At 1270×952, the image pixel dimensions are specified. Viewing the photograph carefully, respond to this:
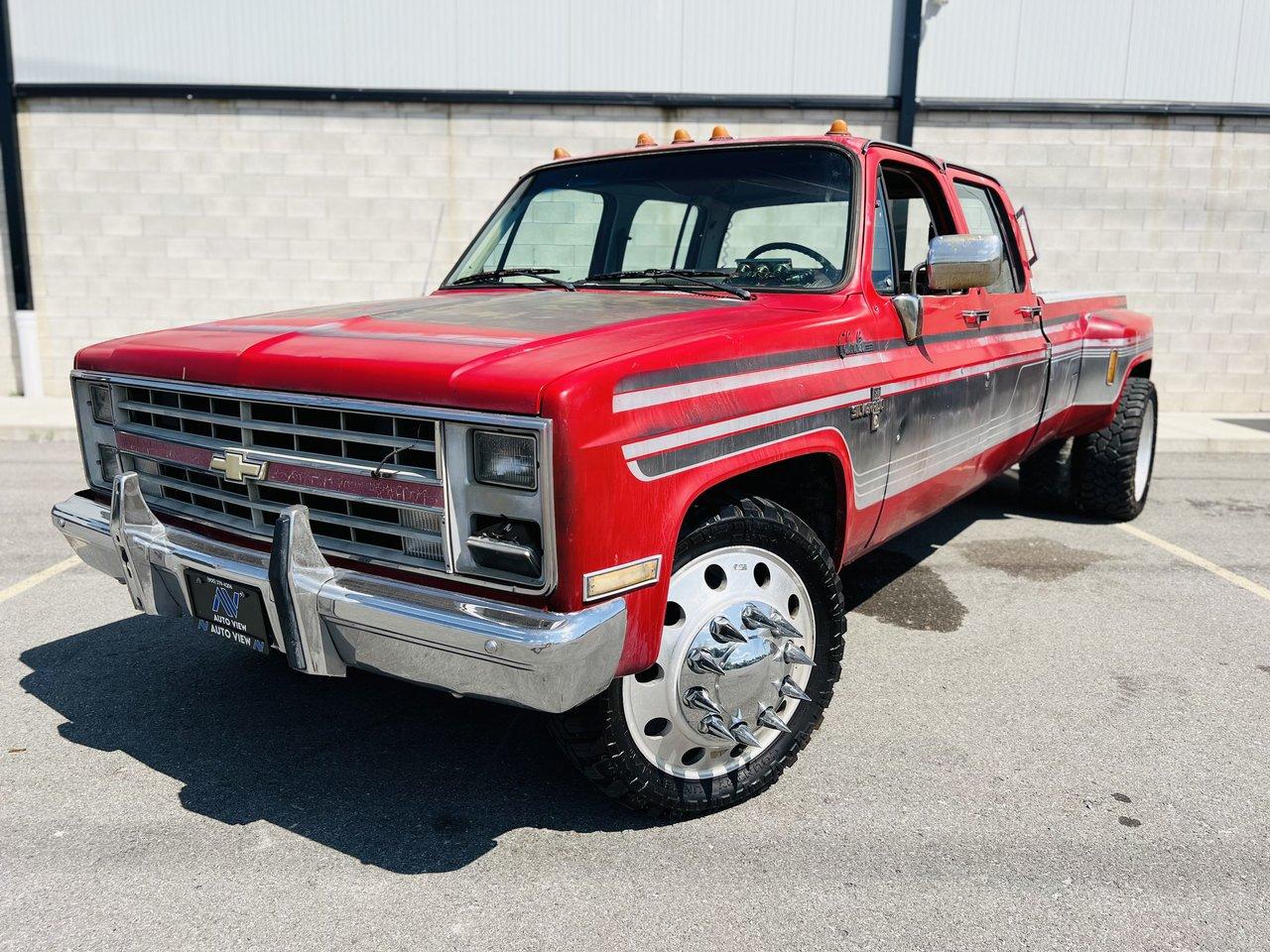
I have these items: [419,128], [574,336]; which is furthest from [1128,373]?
[419,128]

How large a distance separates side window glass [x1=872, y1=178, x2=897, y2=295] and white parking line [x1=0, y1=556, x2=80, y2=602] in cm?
424

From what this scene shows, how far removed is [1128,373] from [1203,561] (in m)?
1.32

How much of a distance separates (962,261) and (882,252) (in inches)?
11.5

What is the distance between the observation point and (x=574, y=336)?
2.51 metres

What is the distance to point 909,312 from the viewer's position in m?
3.47

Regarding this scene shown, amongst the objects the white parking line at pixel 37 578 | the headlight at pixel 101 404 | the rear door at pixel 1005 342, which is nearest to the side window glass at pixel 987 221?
the rear door at pixel 1005 342

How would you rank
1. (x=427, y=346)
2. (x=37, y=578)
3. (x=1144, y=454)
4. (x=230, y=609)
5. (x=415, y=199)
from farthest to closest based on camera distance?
(x=415, y=199)
(x=1144, y=454)
(x=37, y=578)
(x=230, y=609)
(x=427, y=346)

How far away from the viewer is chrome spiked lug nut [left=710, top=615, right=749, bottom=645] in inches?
106

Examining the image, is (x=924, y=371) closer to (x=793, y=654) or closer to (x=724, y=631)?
(x=793, y=654)

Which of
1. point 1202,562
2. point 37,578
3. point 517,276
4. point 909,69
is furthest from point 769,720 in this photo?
point 909,69

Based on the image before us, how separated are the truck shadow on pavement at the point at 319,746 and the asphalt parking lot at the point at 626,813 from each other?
0.03 feet

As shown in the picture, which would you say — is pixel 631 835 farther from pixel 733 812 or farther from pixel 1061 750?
pixel 1061 750

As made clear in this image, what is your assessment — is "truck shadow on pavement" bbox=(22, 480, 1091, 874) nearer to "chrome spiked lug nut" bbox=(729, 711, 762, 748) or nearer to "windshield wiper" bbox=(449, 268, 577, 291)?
"chrome spiked lug nut" bbox=(729, 711, 762, 748)

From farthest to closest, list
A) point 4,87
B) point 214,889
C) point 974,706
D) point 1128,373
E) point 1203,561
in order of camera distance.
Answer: point 4,87, point 1128,373, point 1203,561, point 974,706, point 214,889
